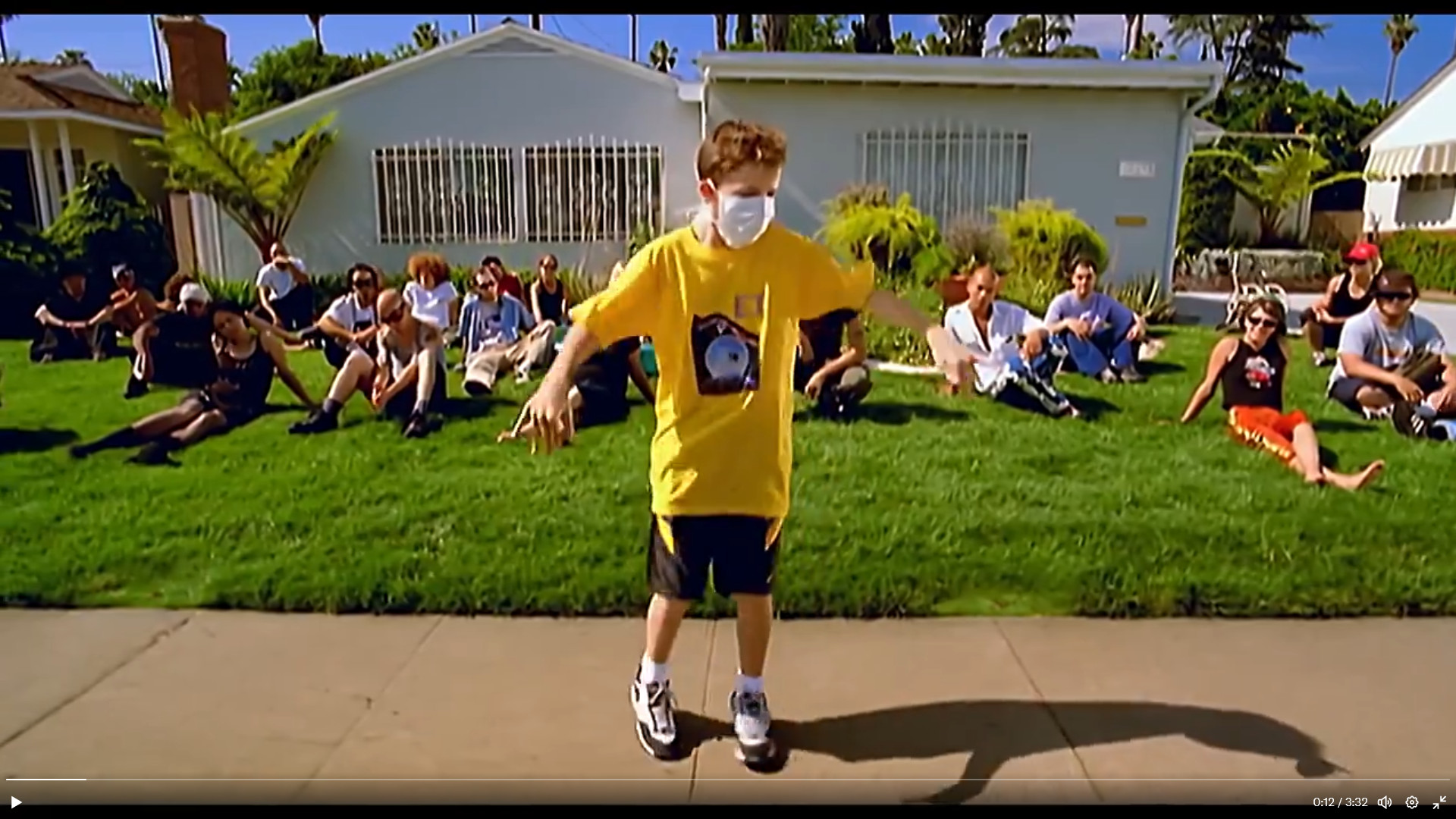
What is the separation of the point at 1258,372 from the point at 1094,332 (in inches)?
92.3

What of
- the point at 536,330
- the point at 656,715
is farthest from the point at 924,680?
the point at 536,330

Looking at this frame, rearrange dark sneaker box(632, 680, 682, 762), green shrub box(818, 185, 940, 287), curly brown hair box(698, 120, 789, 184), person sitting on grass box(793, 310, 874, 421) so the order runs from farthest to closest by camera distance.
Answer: green shrub box(818, 185, 940, 287)
person sitting on grass box(793, 310, 874, 421)
dark sneaker box(632, 680, 682, 762)
curly brown hair box(698, 120, 789, 184)

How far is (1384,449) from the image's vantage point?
20.0ft

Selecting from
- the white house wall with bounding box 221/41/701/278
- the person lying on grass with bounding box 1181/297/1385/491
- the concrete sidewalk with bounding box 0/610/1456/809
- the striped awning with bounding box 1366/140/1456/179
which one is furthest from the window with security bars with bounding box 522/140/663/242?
the striped awning with bounding box 1366/140/1456/179

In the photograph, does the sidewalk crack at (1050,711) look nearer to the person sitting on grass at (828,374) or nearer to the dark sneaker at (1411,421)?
the person sitting on grass at (828,374)

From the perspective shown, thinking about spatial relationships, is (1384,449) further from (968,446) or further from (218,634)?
(218,634)

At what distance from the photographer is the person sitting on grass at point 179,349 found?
725cm

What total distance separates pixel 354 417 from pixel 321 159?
7.81m

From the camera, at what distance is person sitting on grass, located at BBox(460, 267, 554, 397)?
321 inches

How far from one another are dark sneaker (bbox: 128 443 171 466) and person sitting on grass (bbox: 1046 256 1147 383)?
21.2 ft

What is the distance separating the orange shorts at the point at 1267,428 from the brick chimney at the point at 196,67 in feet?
45.6

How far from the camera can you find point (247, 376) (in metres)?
6.71

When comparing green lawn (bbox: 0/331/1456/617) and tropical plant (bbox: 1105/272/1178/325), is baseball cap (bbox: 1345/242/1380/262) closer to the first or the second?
tropical plant (bbox: 1105/272/1178/325)

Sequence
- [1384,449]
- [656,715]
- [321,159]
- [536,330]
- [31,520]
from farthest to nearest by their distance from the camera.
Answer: [321,159]
[536,330]
[1384,449]
[31,520]
[656,715]
